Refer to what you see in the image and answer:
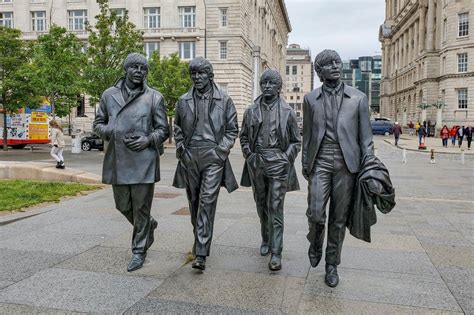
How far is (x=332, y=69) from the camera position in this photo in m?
4.63

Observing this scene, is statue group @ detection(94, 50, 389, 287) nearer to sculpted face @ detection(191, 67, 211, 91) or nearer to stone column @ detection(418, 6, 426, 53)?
sculpted face @ detection(191, 67, 211, 91)

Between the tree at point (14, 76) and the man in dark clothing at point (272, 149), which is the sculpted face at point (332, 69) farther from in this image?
the tree at point (14, 76)

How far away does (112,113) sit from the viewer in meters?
5.10

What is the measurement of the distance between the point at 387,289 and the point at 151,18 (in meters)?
52.3

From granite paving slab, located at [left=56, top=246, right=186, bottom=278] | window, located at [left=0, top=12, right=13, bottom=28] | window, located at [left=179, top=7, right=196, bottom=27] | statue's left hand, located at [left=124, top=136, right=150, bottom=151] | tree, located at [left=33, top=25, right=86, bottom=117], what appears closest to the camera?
statue's left hand, located at [left=124, top=136, right=150, bottom=151]

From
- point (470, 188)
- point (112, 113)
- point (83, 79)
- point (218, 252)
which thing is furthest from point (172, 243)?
point (83, 79)

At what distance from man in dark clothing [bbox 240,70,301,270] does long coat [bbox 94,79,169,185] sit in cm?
101

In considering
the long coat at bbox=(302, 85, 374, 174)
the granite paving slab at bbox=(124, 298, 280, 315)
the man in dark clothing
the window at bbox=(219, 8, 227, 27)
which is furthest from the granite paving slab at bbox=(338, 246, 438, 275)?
the window at bbox=(219, 8, 227, 27)

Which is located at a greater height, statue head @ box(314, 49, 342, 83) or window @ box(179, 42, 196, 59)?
window @ box(179, 42, 196, 59)

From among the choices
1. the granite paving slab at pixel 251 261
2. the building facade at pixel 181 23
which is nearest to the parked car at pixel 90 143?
the building facade at pixel 181 23

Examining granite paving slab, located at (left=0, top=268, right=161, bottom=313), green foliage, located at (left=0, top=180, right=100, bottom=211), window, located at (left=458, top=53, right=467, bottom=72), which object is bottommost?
granite paving slab, located at (left=0, top=268, right=161, bottom=313)

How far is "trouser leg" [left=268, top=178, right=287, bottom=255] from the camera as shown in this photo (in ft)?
16.9

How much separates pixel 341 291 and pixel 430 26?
→ 6555 cm

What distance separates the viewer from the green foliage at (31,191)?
924 centimetres
